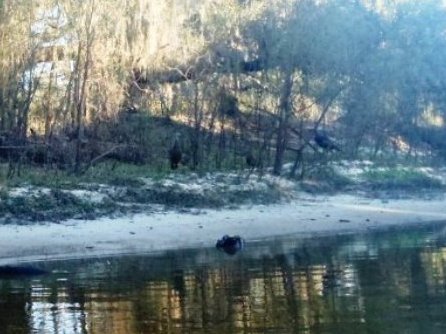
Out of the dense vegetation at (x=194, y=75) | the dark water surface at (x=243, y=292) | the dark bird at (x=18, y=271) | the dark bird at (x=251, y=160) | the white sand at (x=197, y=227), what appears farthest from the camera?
the dark bird at (x=251, y=160)

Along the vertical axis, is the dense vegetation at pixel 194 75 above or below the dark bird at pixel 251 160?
above

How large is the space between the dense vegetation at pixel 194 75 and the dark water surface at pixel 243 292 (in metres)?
8.52

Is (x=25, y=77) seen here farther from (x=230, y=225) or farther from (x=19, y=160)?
(x=230, y=225)

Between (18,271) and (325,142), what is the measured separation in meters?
22.8

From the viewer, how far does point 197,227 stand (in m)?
21.1

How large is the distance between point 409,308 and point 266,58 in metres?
20.3

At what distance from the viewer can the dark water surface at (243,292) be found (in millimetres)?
10078

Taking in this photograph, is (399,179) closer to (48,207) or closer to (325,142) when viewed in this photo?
(325,142)

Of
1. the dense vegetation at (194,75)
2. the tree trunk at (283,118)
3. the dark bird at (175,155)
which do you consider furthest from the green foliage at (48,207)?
the tree trunk at (283,118)

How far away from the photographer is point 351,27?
32344 mm

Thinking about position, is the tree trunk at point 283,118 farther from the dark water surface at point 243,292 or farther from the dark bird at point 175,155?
the dark water surface at point 243,292

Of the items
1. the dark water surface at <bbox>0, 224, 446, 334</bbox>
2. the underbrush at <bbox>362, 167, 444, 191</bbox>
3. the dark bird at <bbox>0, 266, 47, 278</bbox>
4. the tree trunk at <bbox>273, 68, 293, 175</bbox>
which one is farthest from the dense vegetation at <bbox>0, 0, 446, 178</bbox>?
the dark water surface at <bbox>0, 224, 446, 334</bbox>

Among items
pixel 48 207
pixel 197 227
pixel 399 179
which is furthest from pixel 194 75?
pixel 48 207

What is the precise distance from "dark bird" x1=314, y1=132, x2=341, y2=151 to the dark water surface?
17.6 metres
